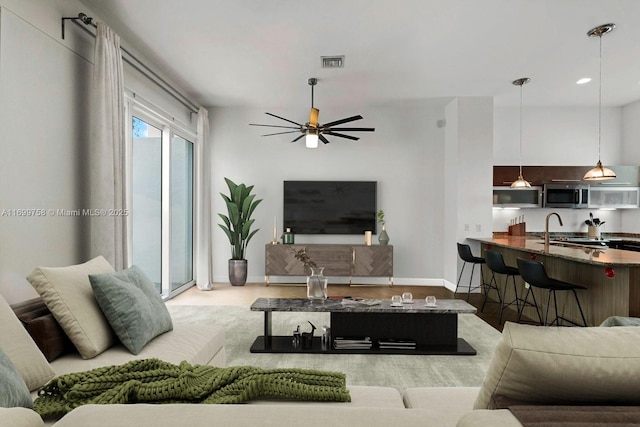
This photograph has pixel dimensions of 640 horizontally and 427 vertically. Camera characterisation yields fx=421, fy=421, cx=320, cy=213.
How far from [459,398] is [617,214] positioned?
711cm

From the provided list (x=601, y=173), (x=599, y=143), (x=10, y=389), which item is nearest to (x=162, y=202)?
(x=10, y=389)

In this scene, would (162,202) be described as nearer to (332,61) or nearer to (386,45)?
(332,61)

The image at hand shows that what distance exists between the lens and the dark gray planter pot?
671 centimetres

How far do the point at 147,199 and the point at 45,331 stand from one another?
10.6 ft

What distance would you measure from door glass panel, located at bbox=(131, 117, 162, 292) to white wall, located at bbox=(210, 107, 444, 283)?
173 centimetres

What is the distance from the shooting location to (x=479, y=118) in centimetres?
634

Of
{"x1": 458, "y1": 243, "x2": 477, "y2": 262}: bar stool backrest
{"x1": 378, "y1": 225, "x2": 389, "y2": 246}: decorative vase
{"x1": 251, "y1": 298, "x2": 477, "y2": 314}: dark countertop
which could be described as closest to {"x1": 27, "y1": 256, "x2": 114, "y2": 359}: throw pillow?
{"x1": 251, "y1": 298, "x2": 477, "y2": 314}: dark countertop

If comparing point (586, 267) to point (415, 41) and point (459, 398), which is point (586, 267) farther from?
point (459, 398)

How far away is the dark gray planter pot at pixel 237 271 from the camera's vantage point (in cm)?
671

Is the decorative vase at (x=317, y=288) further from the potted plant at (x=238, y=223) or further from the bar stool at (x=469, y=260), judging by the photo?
the potted plant at (x=238, y=223)

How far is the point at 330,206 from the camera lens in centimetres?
705

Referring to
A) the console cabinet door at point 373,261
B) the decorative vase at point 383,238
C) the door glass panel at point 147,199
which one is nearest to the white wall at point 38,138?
the door glass panel at point 147,199

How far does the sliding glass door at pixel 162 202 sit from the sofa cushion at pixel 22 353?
114 inches

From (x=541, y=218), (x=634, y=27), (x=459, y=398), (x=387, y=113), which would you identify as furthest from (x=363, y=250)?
(x=459, y=398)
